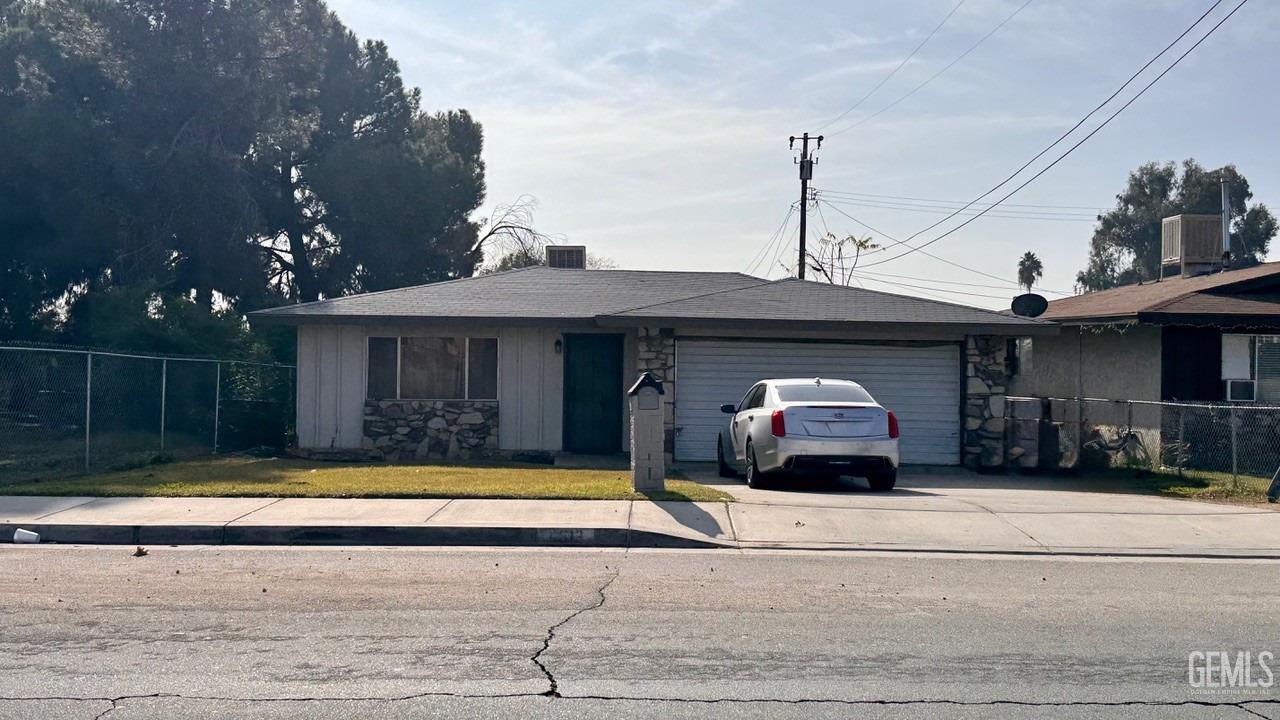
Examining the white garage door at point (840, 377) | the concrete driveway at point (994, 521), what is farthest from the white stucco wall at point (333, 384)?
the concrete driveway at point (994, 521)

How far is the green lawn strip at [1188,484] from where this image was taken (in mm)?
15133

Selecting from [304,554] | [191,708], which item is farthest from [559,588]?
[191,708]

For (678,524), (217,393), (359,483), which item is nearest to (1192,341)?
(678,524)

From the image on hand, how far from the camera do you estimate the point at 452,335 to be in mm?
20406

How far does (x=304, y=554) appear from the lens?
10.3 m

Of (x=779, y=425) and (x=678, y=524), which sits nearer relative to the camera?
(x=678, y=524)

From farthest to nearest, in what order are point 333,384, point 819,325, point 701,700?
point 333,384 < point 819,325 < point 701,700

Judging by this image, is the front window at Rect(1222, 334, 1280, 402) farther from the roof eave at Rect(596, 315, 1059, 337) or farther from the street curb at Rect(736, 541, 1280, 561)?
the street curb at Rect(736, 541, 1280, 561)

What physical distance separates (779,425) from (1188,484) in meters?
6.52

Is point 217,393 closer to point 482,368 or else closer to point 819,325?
point 482,368

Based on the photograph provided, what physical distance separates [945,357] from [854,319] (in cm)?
206

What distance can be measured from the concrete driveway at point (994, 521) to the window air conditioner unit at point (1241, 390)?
219 inches

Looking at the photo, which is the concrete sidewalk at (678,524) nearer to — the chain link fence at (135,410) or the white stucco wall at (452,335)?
the chain link fence at (135,410)

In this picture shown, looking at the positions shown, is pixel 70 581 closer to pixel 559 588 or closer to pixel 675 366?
pixel 559 588
